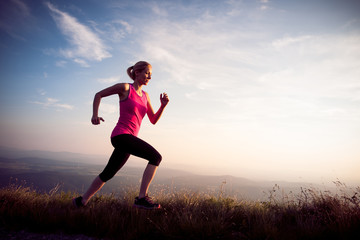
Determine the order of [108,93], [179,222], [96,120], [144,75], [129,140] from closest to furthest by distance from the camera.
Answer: [179,222] → [96,120] → [129,140] → [108,93] → [144,75]

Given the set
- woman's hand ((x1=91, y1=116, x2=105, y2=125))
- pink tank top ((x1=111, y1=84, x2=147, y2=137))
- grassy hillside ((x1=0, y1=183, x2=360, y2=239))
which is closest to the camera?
grassy hillside ((x1=0, y1=183, x2=360, y2=239))

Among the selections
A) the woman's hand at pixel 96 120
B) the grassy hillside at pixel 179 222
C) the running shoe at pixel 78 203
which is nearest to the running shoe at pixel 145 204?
the grassy hillside at pixel 179 222

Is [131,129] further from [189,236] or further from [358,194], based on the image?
[358,194]

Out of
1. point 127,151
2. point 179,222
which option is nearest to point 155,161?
point 127,151

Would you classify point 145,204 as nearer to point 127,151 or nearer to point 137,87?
point 127,151

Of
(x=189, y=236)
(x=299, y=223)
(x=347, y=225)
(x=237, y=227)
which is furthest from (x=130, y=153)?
(x=347, y=225)

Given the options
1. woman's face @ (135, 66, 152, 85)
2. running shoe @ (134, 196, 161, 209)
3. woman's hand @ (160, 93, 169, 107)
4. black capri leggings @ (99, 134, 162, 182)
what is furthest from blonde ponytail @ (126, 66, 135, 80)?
running shoe @ (134, 196, 161, 209)

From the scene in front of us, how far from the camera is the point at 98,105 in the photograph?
3.20 meters

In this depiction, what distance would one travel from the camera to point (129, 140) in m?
3.19

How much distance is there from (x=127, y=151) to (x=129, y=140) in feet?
0.69

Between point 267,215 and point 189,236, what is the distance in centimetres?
152

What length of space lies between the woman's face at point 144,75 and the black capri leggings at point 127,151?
1103 millimetres

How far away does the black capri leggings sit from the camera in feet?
10.5

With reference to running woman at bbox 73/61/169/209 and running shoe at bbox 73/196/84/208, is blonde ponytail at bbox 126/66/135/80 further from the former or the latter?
running shoe at bbox 73/196/84/208
